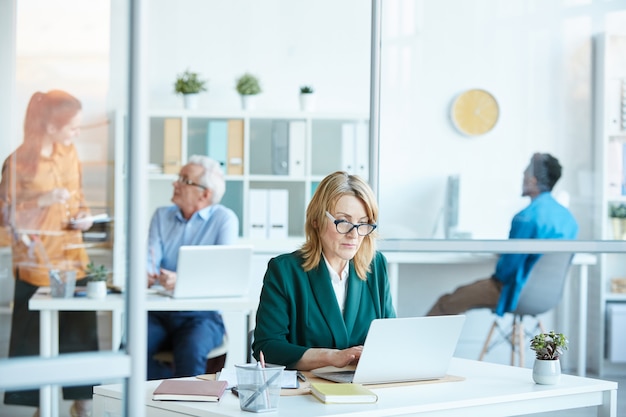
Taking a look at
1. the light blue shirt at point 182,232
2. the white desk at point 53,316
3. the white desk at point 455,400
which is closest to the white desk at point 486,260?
the light blue shirt at point 182,232

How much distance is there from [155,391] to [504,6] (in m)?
2.74

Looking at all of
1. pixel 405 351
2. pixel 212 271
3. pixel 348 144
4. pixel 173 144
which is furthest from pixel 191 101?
pixel 405 351

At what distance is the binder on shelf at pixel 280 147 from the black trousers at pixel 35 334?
3.36 metres

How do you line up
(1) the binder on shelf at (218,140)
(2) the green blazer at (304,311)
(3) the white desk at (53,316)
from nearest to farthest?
(3) the white desk at (53,316) < (2) the green blazer at (304,311) < (1) the binder on shelf at (218,140)

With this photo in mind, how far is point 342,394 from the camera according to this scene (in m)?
2.33

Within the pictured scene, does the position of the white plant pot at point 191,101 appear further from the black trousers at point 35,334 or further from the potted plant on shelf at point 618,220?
the black trousers at point 35,334

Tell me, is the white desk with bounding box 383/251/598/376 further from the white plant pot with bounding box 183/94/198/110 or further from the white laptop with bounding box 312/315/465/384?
the white laptop with bounding box 312/315/465/384

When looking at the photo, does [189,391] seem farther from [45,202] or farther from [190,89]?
[190,89]

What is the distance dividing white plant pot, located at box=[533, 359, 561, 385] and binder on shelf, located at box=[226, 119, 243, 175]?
11.4ft

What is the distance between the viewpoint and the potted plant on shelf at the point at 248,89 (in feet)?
19.6

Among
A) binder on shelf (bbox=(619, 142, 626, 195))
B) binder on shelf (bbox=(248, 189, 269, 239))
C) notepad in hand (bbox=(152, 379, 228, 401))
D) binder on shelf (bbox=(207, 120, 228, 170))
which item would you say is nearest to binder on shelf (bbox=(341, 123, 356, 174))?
binder on shelf (bbox=(248, 189, 269, 239))

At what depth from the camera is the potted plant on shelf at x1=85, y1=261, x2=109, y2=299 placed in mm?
2295

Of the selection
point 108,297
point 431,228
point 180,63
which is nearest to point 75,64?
point 108,297

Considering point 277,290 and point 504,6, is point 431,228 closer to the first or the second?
point 504,6
